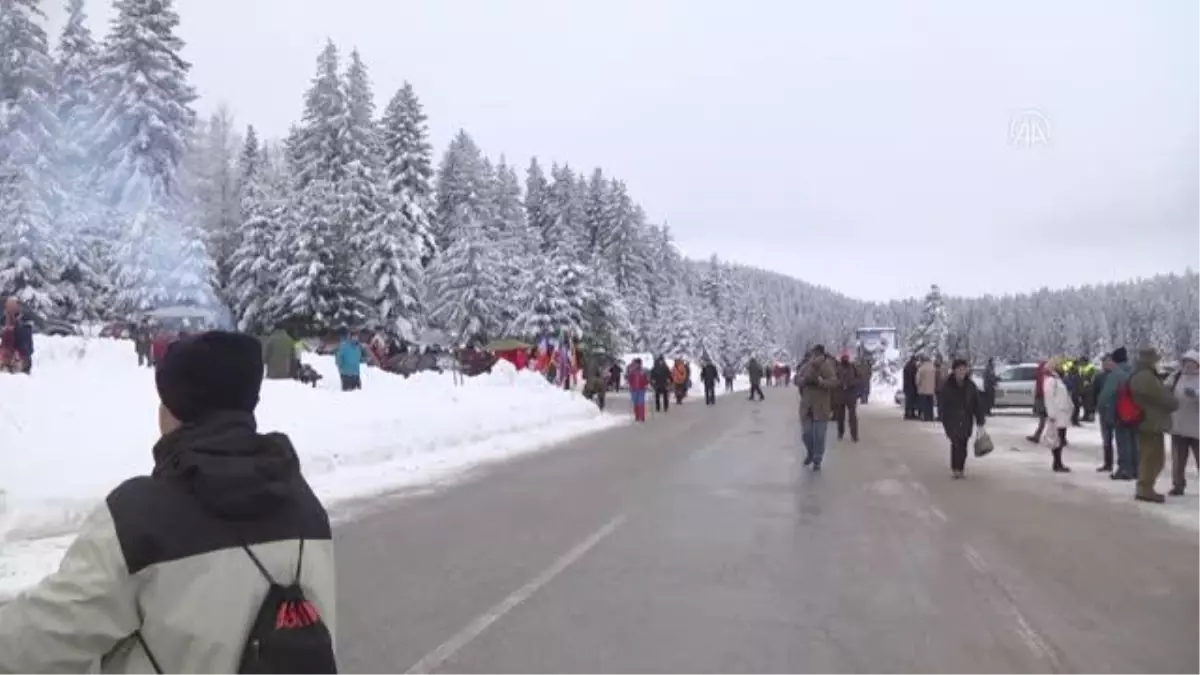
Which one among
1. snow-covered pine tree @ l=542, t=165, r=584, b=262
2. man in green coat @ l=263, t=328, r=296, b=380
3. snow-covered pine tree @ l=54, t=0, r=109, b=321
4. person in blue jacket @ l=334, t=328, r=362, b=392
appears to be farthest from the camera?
snow-covered pine tree @ l=542, t=165, r=584, b=262

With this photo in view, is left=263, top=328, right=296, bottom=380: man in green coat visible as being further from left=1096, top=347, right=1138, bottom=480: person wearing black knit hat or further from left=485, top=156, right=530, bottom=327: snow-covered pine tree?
left=485, top=156, right=530, bottom=327: snow-covered pine tree

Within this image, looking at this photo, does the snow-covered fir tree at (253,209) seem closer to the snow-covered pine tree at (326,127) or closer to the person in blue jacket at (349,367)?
the snow-covered pine tree at (326,127)

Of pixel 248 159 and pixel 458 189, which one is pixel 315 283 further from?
pixel 458 189

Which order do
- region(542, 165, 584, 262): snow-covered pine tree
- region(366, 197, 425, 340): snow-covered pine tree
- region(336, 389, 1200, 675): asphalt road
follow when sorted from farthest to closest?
region(542, 165, 584, 262): snow-covered pine tree < region(366, 197, 425, 340): snow-covered pine tree < region(336, 389, 1200, 675): asphalt road

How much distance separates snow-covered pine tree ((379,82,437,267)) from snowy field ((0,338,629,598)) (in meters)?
29.9

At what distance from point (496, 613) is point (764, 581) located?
7.67 ft

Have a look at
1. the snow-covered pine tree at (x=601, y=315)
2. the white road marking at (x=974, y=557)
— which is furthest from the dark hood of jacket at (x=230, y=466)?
the snow-covered pine tree at (x=601, y=315)

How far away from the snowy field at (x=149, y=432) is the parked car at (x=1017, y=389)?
14650 millimetres

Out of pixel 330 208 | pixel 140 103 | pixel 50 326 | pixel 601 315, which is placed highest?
pixel 140 103

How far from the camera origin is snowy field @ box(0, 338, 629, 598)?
11492 millimetres

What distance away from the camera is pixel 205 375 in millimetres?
2744

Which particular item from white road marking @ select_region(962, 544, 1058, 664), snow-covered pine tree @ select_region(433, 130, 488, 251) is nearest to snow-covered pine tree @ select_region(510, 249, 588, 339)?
snow-covered pine tree @ select_region(433, 130, 488, 251)

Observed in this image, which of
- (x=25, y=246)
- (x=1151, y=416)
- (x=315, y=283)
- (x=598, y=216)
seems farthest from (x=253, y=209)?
(x=1151, y=416)

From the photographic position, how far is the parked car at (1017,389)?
126 ft
